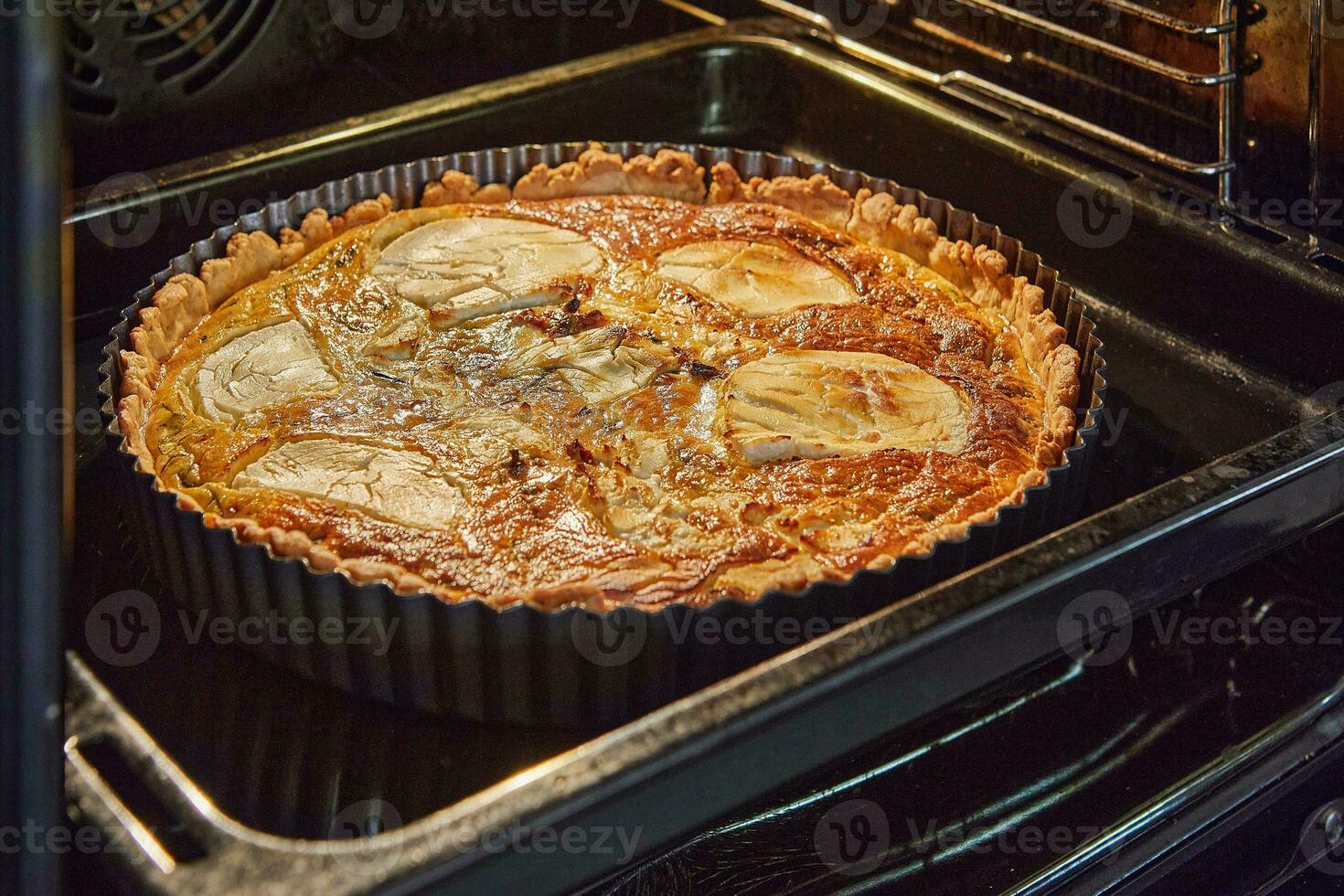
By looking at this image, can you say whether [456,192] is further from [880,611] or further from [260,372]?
[880,611]

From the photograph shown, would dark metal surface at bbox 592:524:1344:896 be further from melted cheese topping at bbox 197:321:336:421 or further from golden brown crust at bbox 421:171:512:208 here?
golden brown crust at bbox 421:171:512:208

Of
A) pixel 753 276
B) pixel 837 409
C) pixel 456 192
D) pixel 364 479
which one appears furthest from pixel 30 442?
pixel 456 192

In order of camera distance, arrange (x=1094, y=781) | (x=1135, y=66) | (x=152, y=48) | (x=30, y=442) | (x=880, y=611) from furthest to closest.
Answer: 1. (x=152, y=48)
2. (x=1135, y=66)
3. (x=1094, y=781)
4. (x=880, y=611)
5. (x=30, y=442)

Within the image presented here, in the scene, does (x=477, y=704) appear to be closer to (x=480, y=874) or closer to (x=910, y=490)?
(x=480, y=874)

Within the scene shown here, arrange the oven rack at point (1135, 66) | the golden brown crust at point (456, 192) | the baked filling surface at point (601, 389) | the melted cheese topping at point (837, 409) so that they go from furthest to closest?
the golden brown crust at point (456, 192), the oven rack at point (1135, 66), the melted cheese topping at point (837, 409), the baked filling surface at point (601, 389)

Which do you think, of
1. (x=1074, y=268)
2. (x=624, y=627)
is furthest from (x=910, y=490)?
(x=1074, y=268)

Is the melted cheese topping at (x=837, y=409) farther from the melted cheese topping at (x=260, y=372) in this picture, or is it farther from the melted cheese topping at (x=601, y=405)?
the melted cheese topping at (x=260, y=372)

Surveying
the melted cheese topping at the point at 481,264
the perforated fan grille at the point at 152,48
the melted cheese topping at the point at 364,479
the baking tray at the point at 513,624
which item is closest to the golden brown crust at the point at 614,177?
the melted cheese topping at the point at 481,264

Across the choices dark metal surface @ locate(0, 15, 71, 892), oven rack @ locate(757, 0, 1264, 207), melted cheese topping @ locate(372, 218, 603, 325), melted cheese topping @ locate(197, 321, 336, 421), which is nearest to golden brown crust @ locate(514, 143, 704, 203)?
melted cheese topping @ locate(372, 218, 603, 325)
